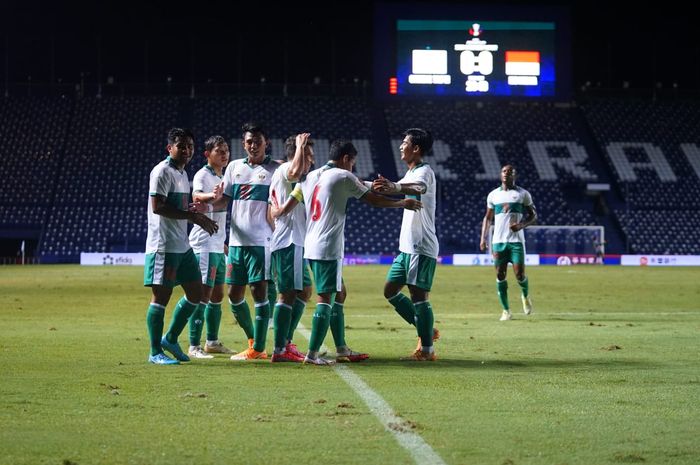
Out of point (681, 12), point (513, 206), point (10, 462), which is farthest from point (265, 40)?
point (10, 462)

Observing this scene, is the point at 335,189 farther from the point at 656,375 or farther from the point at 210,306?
the point at 656,375

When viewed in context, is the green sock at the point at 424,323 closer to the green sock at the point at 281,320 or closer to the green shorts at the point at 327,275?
the green shorts at the point at 327,275

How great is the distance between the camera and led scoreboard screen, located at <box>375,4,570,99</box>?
5272 centimetres

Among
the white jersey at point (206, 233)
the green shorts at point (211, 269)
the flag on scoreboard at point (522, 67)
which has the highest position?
the flag on scoreboard at point (522, 67)

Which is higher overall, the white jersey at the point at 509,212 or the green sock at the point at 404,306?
the white jersey at the point at 509,212

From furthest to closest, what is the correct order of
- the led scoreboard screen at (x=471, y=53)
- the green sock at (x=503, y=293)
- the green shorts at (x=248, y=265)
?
1. the led scoreboard screen at (x=471, y=53)
2. the green sock at (x=503, y=293)
3. the green shorts at (x=248, y=265)

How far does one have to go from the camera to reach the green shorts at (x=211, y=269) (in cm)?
1250

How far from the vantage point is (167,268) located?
11.0 metres

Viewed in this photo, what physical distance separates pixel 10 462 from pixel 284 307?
5.17 meters

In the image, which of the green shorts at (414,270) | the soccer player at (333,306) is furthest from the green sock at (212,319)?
the green shorts at (414,270)

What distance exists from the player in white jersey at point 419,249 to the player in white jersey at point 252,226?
140 cm

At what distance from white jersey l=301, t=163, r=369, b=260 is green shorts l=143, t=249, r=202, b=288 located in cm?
129

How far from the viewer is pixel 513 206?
19.2m

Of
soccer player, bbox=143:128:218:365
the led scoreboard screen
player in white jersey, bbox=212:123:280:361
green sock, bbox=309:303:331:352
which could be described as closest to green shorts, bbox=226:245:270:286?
player in white jersey, bbox=212:123:280:361
